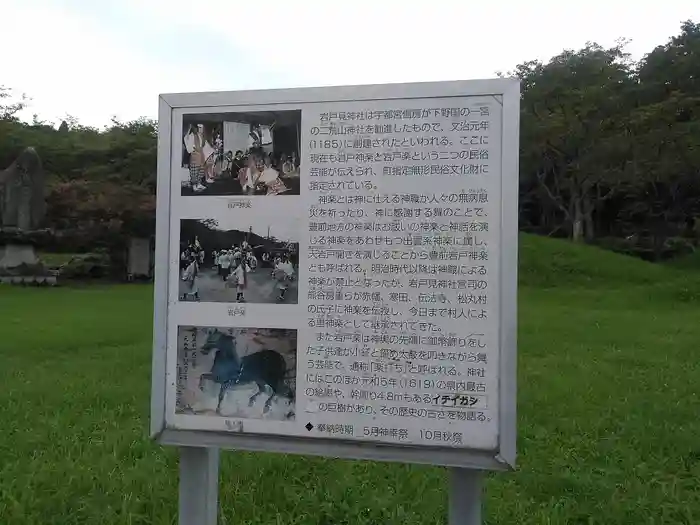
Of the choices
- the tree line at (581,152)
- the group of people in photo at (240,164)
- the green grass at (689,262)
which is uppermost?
the tree line at (581,152)

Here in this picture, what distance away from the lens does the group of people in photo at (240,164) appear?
233 cm

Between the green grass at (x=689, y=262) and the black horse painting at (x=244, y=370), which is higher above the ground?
the green grass at (x=689, y=262)

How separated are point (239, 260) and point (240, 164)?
12.3 inches

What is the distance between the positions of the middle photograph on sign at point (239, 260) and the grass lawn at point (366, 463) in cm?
110

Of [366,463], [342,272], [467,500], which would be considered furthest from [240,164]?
[366,463]

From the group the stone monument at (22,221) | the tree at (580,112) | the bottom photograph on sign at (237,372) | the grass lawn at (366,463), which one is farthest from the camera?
the tree at (580,112)

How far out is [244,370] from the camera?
2.33 m

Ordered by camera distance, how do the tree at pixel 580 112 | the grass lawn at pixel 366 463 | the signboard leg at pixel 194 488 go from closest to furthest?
the signboard leg at pixel 194 488 < the grass lawn at pixel 366 463 < the tree at pixel 580 112

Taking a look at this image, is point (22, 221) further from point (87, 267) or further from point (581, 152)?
point (581, 152)

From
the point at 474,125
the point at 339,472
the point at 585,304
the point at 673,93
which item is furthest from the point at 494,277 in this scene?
the point at 673,93

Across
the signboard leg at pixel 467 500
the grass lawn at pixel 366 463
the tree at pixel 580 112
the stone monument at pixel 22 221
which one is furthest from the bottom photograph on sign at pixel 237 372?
the tree at pixel 580 112

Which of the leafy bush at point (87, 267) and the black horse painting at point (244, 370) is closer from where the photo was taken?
the black horse painting at point (244, 370)

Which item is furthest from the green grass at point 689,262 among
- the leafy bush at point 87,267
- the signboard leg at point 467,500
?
the signboard leg at point 467,500

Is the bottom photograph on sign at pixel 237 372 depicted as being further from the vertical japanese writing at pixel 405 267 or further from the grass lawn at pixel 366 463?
the grass lawn at pixel 366 463
